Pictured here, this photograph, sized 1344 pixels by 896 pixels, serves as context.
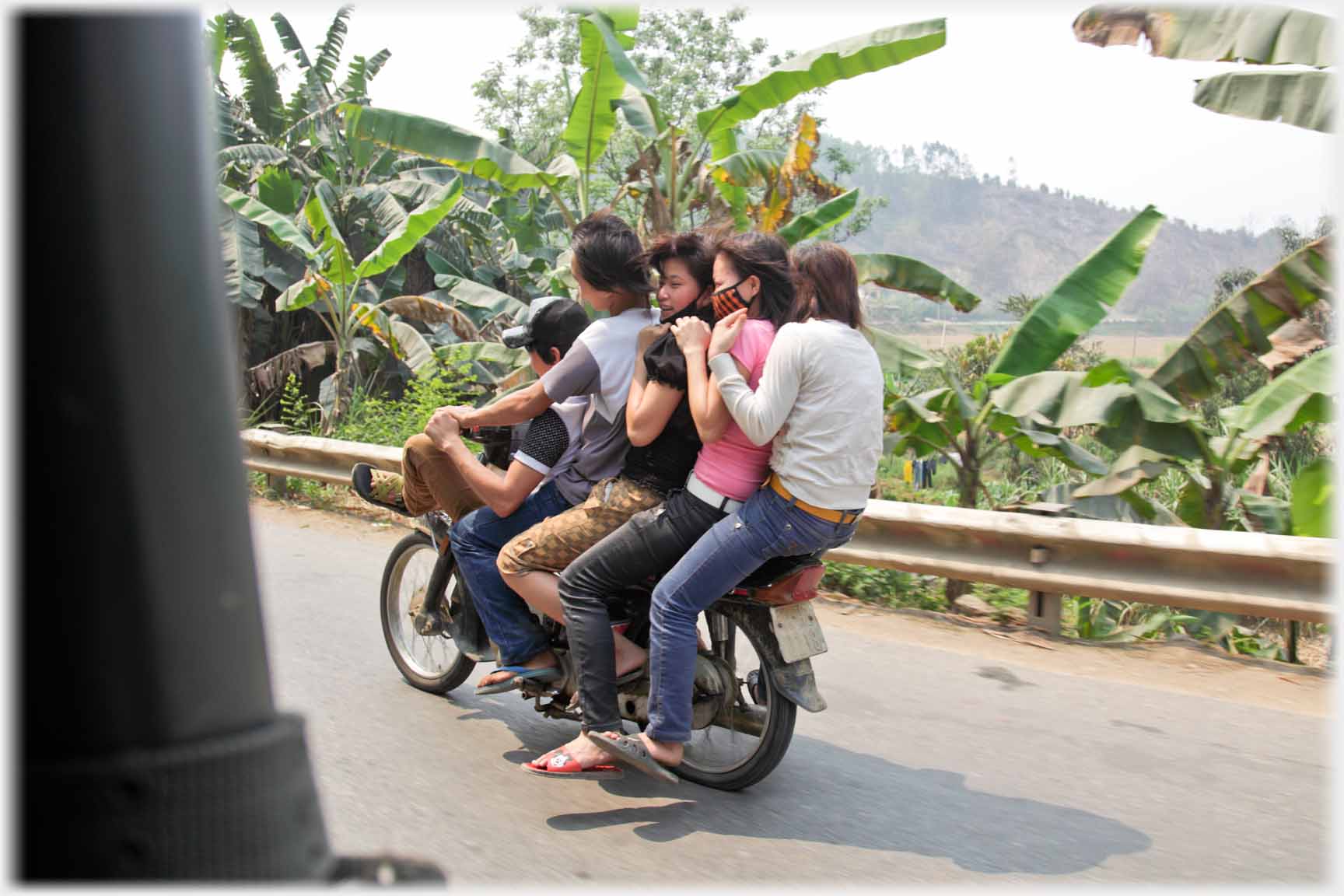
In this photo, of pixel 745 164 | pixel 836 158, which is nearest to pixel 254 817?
pixel 745 164

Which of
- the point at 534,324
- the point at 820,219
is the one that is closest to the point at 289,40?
the point at 820,219

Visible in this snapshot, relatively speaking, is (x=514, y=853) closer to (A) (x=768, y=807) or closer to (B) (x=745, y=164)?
(A) (x=768, y=807)

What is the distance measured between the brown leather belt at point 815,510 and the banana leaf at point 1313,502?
4.05 m

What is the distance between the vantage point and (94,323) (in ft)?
3.77

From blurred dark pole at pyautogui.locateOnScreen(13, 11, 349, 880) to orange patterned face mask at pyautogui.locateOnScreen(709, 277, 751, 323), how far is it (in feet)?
8.92

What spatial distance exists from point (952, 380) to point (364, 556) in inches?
167

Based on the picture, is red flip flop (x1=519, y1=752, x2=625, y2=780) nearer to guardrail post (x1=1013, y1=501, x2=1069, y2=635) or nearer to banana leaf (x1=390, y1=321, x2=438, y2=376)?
guardrail post (x1=1013, y1=501, x2=1069, y2=635)

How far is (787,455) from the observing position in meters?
3.78

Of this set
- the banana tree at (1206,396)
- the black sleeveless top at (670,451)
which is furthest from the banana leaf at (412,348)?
the black sleeveless top at (670,451)

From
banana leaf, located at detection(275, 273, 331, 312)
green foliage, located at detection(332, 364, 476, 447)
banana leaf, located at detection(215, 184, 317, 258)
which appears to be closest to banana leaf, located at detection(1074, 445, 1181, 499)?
green foliage, located at detection(332, 364, 476, 447)

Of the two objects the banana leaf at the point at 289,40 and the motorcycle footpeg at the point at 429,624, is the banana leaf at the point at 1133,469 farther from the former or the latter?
the banana leaf at the point at 289,40

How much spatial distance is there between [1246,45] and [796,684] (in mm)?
5986

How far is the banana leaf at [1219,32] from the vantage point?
24.9 feet

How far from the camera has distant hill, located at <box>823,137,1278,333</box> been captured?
388ft
